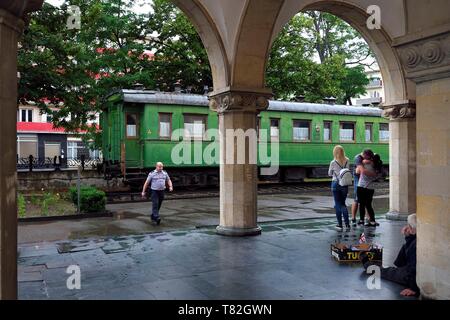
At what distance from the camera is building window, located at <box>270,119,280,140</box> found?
71.4 feet

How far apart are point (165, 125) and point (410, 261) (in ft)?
47.7

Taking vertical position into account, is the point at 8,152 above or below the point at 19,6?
below

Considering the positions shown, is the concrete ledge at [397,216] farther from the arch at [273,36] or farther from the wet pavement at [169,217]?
the arch at [273,36]

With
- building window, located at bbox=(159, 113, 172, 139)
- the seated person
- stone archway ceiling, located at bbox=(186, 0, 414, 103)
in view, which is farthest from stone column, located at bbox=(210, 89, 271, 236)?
building window, located at bbox=(159, 113, 172, 139)

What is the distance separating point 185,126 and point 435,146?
15.2m

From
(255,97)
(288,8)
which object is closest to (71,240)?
(255,97)

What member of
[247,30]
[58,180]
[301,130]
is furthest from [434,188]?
[58,180]

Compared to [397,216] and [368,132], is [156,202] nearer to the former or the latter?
[397,216]

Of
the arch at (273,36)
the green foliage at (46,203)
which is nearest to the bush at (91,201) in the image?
the green foliage at (46,203)

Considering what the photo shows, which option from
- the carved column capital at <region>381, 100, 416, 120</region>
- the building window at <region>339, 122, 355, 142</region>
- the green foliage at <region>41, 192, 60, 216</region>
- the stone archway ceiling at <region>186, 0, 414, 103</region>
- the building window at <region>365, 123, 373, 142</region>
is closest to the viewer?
the stone archway ceiling at <region>186, 0, 414, 103</region>

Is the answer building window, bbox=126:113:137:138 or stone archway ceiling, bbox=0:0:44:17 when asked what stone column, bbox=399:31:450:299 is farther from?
building window, bbox=126:113:137:138

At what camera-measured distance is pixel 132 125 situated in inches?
735

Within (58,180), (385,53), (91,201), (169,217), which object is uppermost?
(385,53)

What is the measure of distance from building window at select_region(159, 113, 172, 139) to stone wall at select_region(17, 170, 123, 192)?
3.33 metres
